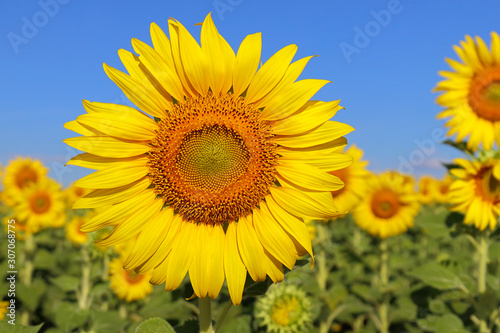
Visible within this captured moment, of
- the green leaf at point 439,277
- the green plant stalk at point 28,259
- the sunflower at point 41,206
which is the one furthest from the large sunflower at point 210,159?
the green plant stalk at point 28,259

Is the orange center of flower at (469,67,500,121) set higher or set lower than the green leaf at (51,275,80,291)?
higher

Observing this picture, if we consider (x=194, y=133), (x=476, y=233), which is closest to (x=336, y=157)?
(x=194, y=133)

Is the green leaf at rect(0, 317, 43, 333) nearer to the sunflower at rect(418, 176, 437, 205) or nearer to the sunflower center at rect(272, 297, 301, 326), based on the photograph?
the sunflower center at rect(272, 297, 301, 326)

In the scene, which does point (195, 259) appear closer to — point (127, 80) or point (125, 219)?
point (125, 219)

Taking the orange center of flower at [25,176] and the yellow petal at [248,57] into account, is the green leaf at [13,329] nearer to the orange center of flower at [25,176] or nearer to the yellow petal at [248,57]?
the yellow petal at [248,57]

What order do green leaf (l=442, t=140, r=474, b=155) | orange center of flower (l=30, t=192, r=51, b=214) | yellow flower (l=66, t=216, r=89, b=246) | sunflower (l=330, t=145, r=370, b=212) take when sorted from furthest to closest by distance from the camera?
1. orange center of flower (l=30, t=192, r=51, b=214)
2. sunflower (l=330, t=145, r=370, b=212)
3. yellow flower (l=66, t=216, r=89, b=246)
4. green leaf (l=442, t=140, r=474, b=155)

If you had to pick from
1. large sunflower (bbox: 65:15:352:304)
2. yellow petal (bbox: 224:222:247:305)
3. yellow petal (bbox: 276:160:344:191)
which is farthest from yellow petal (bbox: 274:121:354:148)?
yellow petal (bbox: 224:222:247:305)
